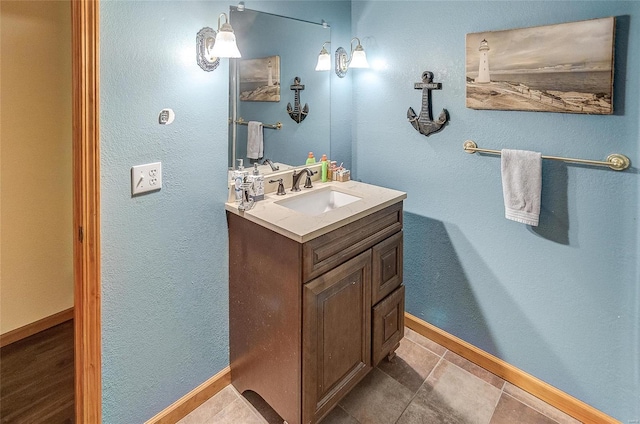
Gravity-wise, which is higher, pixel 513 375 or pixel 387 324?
pixel 387 324

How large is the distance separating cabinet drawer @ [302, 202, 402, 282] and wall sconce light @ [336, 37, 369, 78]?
87 centimetres

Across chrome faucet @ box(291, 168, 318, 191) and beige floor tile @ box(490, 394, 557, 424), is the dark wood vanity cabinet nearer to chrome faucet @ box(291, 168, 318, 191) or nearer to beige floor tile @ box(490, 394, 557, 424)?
chrome faucet @ box(291, 168, 318, 191)

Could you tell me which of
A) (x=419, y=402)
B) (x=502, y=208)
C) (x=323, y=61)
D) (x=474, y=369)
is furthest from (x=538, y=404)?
(x=323, y=61)

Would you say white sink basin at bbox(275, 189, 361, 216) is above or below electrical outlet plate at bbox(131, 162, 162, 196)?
below

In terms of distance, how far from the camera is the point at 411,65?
2.08 meters

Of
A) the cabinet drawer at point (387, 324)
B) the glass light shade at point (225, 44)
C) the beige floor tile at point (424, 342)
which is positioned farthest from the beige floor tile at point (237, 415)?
the glass light shade at point (225, 44)

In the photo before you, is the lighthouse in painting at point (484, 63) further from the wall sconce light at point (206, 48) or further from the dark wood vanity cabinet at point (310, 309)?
the wall sconce light at point (206, 48)

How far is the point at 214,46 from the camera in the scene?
1.49 m

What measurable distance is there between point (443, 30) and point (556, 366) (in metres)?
1.73

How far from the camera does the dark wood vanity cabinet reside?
1.49 meters

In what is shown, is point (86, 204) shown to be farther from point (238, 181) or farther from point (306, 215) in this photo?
point (306, 215)

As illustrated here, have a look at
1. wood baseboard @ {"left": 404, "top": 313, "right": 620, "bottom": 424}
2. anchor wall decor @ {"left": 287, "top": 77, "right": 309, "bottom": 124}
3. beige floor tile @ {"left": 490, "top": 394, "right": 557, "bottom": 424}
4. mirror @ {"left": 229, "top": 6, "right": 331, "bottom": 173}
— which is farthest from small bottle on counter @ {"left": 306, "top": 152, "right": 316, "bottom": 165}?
beige floor tile @ {"left": 490, "top": 394, "right": 557, "bottom": 424}

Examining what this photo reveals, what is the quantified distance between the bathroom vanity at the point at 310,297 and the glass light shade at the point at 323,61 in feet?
2.76

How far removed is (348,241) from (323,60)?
46.3 inches
